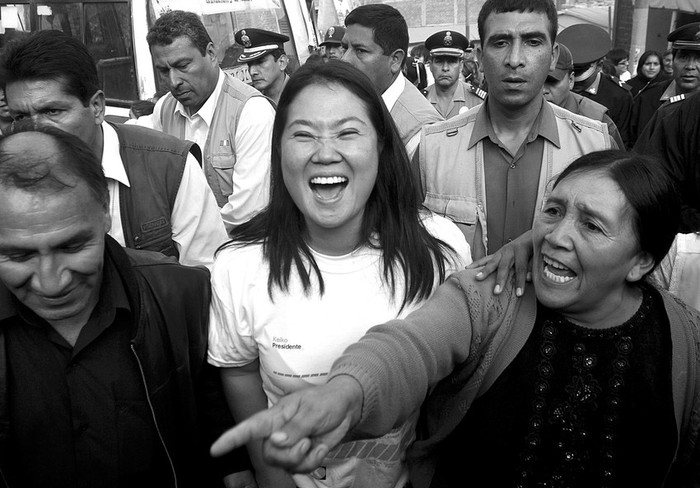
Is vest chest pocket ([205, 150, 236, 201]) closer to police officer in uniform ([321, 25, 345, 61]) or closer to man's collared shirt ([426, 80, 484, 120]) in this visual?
man's collared shirt ([426, 80, 484, 120])

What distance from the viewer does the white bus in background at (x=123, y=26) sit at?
5.67 meters

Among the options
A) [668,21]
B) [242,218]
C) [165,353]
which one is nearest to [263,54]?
[242,218]

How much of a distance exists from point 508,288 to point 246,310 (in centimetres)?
70

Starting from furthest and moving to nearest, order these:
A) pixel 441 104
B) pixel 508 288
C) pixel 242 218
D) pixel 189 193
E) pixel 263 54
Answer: pixel 441 104, pixel 263 54, pixel 242 218, pixel 189 193, pixel 508 288

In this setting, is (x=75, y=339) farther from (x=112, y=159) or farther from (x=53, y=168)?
(x=112, y=159)

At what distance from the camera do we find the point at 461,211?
2.68m

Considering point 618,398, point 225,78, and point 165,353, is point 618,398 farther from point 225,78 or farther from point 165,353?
point 225,78

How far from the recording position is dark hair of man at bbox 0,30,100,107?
2.43 metres

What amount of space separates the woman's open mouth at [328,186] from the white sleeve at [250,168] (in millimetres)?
1803

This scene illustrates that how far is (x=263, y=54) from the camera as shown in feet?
21.4

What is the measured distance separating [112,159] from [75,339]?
0.93 metres

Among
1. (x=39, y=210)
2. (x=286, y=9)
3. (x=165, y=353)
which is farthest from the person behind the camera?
(x=286, y=9)

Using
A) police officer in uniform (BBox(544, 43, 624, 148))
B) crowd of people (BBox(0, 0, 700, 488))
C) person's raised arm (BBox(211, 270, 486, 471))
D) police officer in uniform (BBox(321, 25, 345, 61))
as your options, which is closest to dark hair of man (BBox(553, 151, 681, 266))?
crowd of people (BBox(0, 0, 700, 488))

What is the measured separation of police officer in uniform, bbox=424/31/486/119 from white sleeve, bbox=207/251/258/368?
588cm
